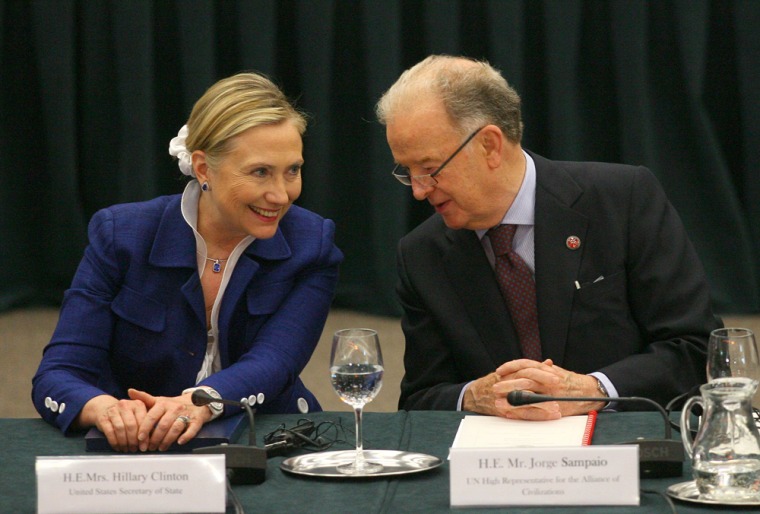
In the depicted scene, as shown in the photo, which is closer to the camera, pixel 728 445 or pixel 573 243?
pixel 728 445

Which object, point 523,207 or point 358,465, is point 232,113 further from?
point 358,465

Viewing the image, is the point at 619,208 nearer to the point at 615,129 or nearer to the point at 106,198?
the point at 615,129

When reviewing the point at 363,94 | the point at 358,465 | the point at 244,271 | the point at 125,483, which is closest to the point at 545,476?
the point at 358,465

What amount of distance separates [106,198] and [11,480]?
3.02 meters

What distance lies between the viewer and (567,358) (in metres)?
2.46

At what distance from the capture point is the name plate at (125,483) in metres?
1.48

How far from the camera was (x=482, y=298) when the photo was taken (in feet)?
8.09

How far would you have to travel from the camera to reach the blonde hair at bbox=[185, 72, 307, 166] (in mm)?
2434

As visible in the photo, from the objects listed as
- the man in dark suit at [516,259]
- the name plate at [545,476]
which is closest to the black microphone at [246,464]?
the name plate at [545,476]

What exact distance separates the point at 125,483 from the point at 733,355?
862 mm

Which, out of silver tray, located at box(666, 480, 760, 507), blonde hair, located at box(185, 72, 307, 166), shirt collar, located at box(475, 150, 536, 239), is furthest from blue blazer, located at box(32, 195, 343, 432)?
silver tray, located at box(666, 480, 760, 507)

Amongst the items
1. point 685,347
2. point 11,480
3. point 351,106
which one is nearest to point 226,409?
point 11,480

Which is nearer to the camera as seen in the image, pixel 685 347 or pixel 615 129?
pixel 685 347

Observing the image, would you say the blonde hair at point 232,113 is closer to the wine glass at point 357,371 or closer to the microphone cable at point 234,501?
the wine glass at point 357,371
